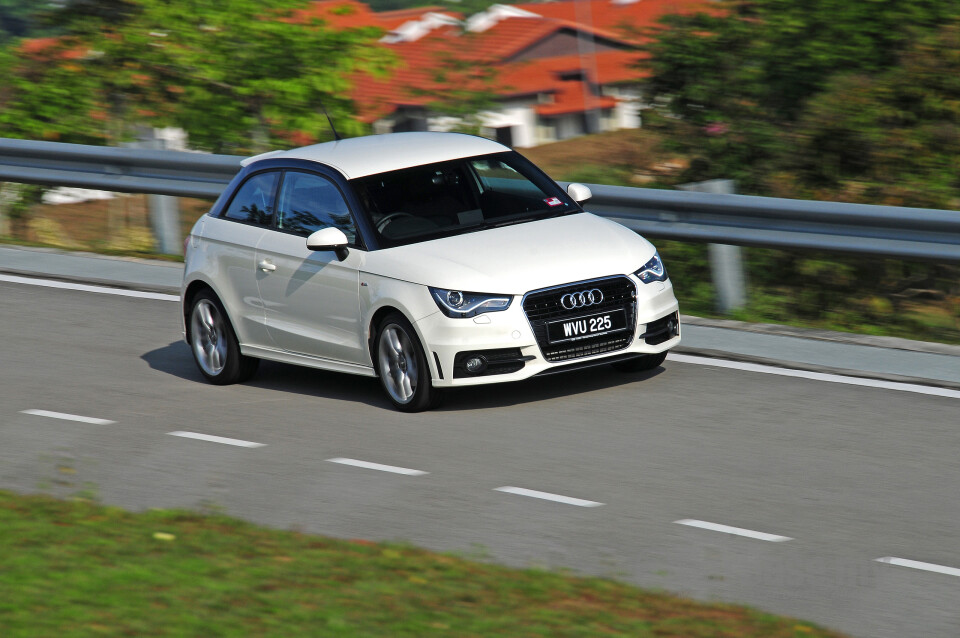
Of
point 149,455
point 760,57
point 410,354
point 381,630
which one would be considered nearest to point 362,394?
point 410,354

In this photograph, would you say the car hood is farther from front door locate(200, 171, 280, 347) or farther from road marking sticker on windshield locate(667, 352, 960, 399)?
front door locate(200, 171, 280, 347)

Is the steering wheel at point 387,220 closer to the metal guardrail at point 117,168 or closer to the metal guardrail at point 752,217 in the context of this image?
the metal guardrail at point 752,217

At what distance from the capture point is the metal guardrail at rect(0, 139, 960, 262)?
10578 mm

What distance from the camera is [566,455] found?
8.22 meters

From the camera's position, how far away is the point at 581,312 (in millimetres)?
9133

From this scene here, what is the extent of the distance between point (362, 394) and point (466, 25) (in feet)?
30.8

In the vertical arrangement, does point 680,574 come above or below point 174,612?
below

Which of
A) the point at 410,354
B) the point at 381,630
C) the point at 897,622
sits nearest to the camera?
the point at 381,630

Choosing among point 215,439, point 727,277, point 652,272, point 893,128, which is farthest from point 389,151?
point 893,128

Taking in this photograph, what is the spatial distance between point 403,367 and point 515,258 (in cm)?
97

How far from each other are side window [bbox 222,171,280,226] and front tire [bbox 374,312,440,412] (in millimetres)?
1520

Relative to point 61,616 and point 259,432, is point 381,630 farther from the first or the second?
point 259,432

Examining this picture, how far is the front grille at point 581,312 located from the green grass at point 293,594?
2722 mm

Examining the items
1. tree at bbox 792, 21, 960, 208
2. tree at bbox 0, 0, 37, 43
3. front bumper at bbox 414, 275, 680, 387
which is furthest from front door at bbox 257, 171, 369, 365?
tree at bbox 0, 0, 37, 43
